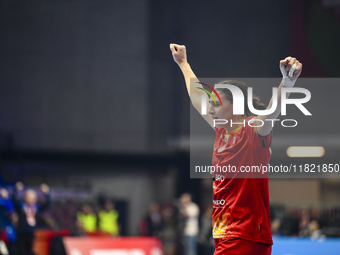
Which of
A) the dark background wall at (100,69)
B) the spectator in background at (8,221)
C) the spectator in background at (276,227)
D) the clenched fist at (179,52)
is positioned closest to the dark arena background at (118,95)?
the dark background wall at (100,69)

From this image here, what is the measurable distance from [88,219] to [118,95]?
12.3 ft

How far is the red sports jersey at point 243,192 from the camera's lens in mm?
2275

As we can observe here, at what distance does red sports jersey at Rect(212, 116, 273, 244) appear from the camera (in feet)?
7.47

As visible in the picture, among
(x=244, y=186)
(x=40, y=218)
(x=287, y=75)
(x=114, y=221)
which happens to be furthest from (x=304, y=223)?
(x=287, y=75)

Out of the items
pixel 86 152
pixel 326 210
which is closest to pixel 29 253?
pixel 86 152

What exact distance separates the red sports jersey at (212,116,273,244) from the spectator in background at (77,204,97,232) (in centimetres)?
890

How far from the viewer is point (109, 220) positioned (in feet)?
36.3

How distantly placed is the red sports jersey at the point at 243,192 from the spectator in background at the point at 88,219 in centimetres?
890

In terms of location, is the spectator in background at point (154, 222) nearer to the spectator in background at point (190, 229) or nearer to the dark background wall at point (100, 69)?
the spectator in background at point (190, 229)

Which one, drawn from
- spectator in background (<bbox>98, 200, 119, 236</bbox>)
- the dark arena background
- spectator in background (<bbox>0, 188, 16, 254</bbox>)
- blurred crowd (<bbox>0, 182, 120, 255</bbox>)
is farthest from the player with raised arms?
spectator in background (<bbox>98, 200, 119, 236</bbox>)

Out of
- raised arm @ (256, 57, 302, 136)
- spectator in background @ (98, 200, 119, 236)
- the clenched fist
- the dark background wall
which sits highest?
the dark background wall

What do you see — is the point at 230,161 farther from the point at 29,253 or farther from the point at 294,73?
the point at 29,253

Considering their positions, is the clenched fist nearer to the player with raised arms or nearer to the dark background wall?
the player with raised arms

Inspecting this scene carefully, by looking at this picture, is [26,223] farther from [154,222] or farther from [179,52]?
[179,52]
